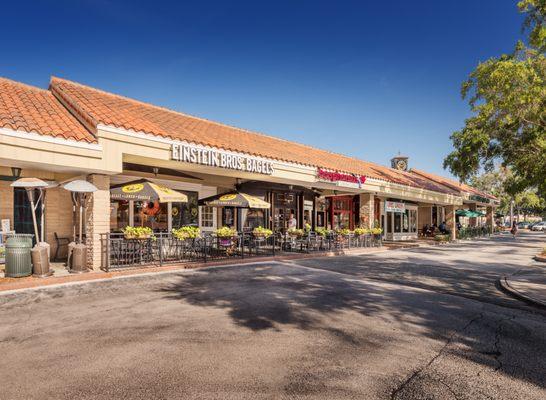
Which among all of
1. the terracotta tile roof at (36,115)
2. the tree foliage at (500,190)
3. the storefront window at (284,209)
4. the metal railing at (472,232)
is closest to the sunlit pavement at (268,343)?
the terracotta tile roof at (36,115)

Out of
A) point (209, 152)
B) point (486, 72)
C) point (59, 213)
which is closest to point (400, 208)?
point (486, 72)

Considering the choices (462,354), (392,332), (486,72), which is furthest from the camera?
(486,72)

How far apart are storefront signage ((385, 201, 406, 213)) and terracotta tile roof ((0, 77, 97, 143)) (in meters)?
21.5

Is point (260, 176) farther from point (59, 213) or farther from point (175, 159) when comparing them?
point (59, 213)

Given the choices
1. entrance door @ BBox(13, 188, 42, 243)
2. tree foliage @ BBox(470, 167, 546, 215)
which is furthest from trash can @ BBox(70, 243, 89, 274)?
tree foliage @ BBox(470, 167, 546, 215)

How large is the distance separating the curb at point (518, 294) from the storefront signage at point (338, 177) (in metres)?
8.43

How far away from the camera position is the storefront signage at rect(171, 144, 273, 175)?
35.3 ft

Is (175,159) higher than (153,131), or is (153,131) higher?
(153,131)

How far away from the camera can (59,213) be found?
11789 mm

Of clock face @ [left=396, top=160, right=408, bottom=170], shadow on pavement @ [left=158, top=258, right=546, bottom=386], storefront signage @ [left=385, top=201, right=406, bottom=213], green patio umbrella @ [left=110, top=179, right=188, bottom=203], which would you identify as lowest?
shadow on pavement @ [left=158, top=258, right=546, bottom=386]

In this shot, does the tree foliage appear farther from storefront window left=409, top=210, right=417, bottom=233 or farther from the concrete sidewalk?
the concrete sidewalk

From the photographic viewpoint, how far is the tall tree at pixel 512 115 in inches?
432

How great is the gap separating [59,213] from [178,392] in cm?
1091

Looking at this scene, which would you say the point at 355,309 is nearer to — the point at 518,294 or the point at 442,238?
the point at 518,294
